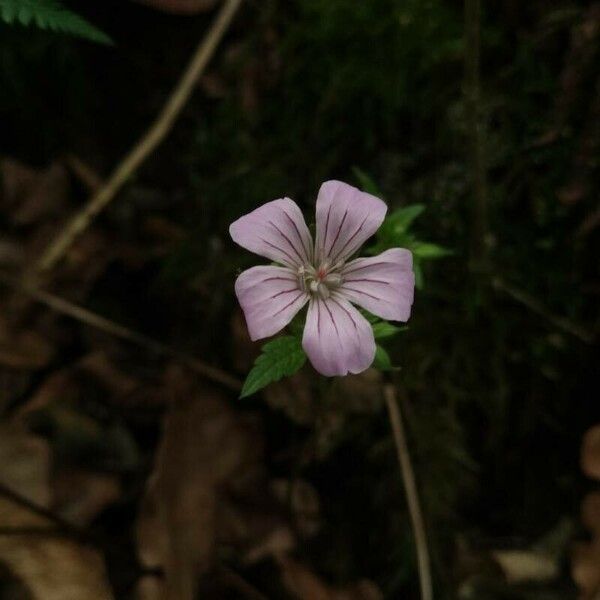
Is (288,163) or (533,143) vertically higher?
(533,143)

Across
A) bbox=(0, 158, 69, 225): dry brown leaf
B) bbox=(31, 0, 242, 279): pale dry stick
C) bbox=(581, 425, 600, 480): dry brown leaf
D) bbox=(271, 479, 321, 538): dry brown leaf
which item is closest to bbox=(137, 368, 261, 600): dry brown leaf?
bbox=(271, 479, 321, 538): dry brown leaf

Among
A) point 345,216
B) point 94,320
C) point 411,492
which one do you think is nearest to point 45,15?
point 345,216

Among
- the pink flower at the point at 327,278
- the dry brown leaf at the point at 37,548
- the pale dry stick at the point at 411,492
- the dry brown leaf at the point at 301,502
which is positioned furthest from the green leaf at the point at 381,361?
the dry brown leaf at the point at 37,548

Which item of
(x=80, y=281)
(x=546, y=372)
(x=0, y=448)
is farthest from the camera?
(x=80, y=281)

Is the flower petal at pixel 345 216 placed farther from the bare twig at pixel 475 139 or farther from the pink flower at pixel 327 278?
the bare twig at pixel 475 139

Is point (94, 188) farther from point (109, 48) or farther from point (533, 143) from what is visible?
point (533, 143)

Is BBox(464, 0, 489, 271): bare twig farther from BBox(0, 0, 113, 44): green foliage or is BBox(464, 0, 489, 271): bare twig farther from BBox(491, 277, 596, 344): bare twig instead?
BBox(0, 0, 113, 44): green foliage

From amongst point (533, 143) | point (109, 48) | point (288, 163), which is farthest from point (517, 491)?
point (109, 48)
